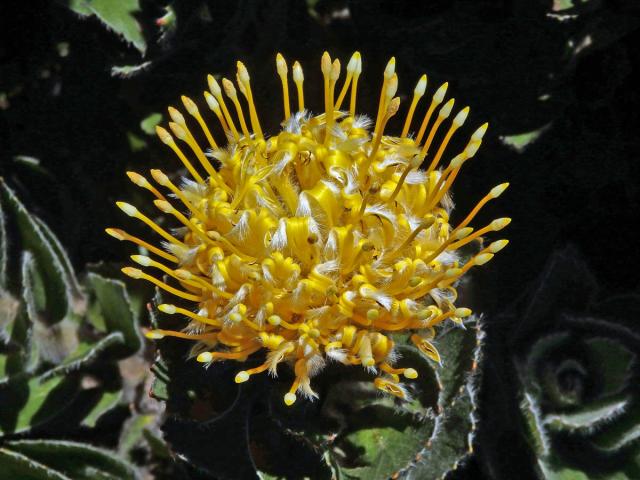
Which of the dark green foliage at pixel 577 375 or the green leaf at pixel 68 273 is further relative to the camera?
the green leaf at pixel 68 273

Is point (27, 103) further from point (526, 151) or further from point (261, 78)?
point (526, 151)

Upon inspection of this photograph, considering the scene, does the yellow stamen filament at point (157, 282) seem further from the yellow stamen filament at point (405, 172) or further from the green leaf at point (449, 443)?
the green leaf at point (449, 443)

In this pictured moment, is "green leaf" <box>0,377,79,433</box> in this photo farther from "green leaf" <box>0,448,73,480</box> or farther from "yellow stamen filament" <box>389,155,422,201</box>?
"yellow stamen filament" <box>389,155,422,201</box>

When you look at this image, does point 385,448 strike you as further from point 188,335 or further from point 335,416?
point 188,335

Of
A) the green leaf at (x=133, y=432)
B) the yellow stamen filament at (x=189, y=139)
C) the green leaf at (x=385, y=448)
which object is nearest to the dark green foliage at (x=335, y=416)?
the green leaf at (x=385, y=448)

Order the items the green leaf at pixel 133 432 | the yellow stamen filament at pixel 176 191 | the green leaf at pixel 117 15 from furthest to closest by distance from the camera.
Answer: the green leaf at pixel 133 432 < the green leaf at pixel 117 15 < the yellow stamen filament at pixel 176 191

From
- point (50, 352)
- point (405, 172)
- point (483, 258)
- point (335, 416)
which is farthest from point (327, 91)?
point (50, 352)
